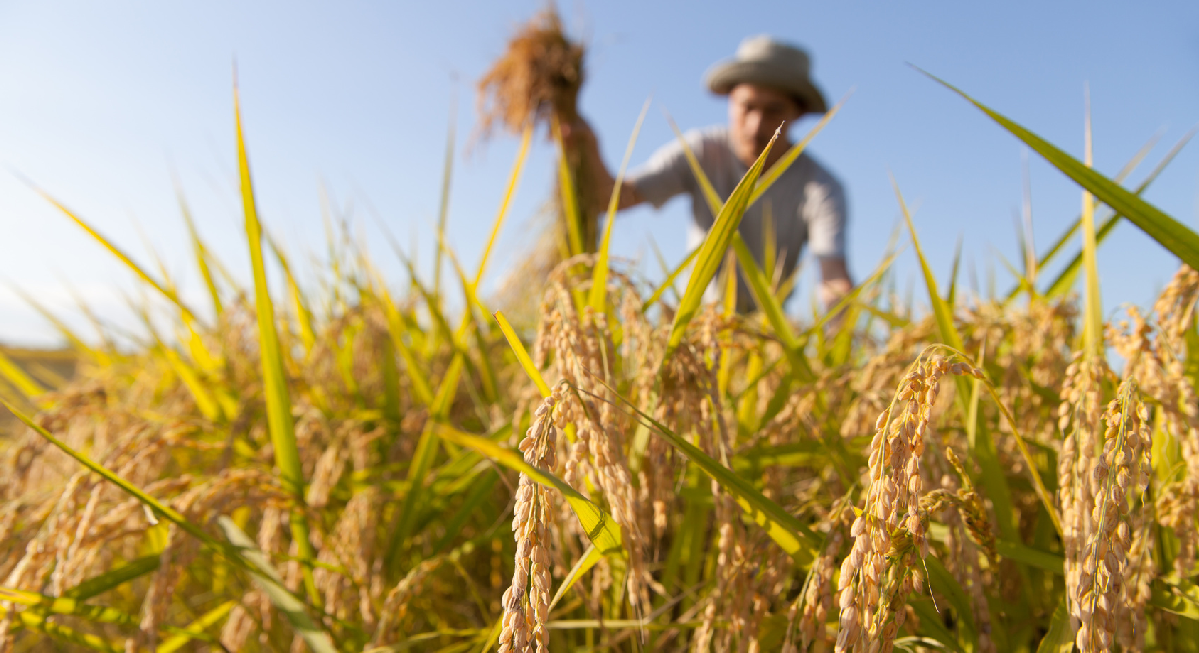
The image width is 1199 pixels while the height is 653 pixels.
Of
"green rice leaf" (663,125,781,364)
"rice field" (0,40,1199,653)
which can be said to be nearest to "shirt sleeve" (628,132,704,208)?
"rice field" (0,40,1199,653)

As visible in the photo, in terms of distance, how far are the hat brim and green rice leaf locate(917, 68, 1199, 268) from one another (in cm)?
Result: 459

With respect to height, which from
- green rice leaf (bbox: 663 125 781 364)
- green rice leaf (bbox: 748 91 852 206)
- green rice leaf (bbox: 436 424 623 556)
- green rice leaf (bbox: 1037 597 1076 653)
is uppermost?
green rice leaf (bbox: 748 91 852 206)

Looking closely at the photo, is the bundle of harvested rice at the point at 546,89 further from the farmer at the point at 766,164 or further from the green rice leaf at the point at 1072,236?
the green rice leaf at the point at 1072,236

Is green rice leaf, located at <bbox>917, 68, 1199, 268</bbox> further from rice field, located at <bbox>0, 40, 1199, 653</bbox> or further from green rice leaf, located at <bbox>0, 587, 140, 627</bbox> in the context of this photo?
green rice leaf, located at <bbox>0, 587, 140, 627</bbox>

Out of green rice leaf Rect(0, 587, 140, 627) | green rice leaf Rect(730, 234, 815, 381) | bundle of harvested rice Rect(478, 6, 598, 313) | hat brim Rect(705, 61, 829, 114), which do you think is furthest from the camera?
hat brim Rect(705, 61, 829, 114)

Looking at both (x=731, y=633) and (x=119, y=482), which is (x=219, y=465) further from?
(x=731, y=633)

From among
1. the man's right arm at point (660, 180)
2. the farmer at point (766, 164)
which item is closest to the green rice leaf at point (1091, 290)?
the man's right arm at point (660, 180)

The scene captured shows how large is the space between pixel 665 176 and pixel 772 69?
120 centimetres

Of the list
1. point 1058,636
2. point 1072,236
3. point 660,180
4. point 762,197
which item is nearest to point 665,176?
point 660,180

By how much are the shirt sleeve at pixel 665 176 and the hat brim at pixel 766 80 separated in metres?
0.63

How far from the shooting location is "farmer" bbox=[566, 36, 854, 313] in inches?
180

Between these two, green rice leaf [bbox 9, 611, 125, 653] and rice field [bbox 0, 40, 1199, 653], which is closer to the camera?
rice field [bbox 0, 40, 1199, 653]

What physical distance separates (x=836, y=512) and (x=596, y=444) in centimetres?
31

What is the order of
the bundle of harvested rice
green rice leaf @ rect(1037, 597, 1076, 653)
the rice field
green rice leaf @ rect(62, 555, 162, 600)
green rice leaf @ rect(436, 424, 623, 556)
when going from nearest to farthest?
green rice leaf @ rect(436, 424, 623, 556)
the rice field
green rice leaf @ rect(1037, 597, 1076, 653)
green rice leaf @ rect(62, 555, 162, 600)
the bundle of harvested rice
